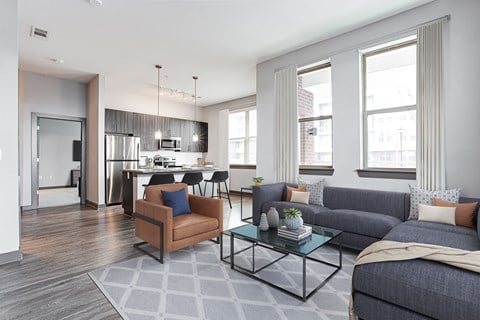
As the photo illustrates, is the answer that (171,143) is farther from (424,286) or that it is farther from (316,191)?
(424,286)

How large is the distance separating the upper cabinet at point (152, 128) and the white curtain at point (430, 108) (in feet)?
19.8

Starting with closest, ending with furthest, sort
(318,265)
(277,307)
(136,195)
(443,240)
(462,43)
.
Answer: (277,307), (443,240), (318,265), (462,43), (136,195)

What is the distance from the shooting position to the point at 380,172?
11.0 ft

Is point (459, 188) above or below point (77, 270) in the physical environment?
above

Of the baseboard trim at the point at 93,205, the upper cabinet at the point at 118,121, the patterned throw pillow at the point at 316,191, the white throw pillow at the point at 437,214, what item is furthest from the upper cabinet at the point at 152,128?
the white throw pillow at the point at 437,214

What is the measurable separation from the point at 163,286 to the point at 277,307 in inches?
40.0

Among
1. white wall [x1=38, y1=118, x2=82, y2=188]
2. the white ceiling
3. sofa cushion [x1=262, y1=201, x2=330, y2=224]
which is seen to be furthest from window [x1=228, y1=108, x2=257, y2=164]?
white wall [x1=38, y1=118, x2=82, y2=188]

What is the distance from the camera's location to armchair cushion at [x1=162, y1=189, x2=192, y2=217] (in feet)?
10.0

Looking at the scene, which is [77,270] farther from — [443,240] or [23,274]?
[443,240]

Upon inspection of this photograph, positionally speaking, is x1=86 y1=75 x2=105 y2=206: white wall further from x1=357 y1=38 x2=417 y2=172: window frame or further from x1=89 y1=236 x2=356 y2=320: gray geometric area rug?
x1=357 y1=38 x2=417 y2=172: window frame

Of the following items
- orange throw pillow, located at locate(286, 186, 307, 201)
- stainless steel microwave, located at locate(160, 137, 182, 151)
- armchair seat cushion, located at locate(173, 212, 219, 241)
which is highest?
stainless steel microwave, located at locate(160, 137, 182, 151)

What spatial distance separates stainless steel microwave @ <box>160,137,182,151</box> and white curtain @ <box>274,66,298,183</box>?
3772 millimetres

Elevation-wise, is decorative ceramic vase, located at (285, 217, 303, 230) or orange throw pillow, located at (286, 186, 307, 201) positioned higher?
orange throw pillow, located at (286, 186, 307, 201)

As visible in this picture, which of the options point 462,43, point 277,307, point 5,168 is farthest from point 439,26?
point 5,168
